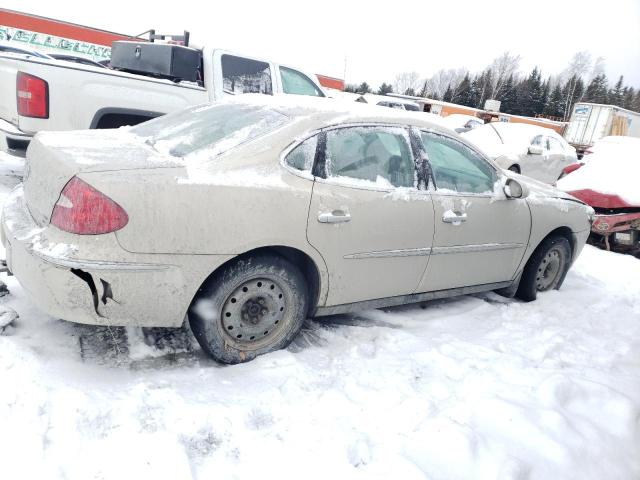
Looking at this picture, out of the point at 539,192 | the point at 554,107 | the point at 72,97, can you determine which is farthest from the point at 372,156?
the point at 554,107

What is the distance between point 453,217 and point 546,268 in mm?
1777

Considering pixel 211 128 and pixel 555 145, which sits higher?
pixel 555 145

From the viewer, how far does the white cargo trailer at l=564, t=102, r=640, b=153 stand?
25500 mm

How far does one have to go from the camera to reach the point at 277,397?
264 centimetres

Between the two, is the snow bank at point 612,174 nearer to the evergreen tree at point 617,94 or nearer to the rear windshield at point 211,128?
the rear windshield at point 211,128

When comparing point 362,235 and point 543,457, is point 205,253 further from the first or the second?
point 543,457

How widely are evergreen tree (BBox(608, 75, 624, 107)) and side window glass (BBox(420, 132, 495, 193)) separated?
257ft

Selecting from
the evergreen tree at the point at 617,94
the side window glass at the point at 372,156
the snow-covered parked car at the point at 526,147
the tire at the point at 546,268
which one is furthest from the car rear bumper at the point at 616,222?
the evergreen tree at the point at 617,94

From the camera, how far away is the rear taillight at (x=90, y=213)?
2346mm

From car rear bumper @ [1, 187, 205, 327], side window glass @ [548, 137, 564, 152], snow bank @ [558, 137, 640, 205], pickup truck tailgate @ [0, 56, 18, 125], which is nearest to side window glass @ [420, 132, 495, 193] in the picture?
car rear bumper @ [1, 187, 205, 327]

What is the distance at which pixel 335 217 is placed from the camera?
9.77 feet

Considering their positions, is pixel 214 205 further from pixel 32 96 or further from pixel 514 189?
pixel 32 96

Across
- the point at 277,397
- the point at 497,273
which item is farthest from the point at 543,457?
the point at 497,273

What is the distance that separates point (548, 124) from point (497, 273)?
41607 millimetres
